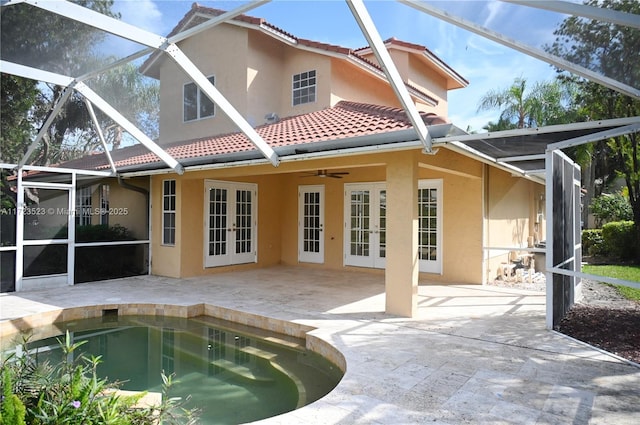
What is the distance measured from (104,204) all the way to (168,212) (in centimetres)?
165

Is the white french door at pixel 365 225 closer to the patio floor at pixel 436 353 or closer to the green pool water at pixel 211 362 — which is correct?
the patio floor at pixel 436 353

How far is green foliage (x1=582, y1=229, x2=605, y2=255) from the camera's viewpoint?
17312 millimetres

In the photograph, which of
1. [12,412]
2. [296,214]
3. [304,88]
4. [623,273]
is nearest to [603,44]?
[12,412]

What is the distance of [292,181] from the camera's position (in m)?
13.6

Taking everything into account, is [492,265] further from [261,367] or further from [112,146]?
[112,146]

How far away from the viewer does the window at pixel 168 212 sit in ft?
37.4

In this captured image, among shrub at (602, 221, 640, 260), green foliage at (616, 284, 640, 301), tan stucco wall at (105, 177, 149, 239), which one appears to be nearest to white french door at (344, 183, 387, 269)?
green foliage at (616, 284, 640, 301)

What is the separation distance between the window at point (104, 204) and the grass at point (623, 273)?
42.6ft

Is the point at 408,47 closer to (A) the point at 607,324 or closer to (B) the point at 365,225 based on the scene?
(B) the point at 365,225

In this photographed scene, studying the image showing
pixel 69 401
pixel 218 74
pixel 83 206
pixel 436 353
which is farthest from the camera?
pixel 218 74

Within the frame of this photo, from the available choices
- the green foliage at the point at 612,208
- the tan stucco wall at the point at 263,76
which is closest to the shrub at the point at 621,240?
the green foliage at the point at 612,208

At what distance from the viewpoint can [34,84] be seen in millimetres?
7465

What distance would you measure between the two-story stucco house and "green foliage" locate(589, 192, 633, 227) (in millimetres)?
7872

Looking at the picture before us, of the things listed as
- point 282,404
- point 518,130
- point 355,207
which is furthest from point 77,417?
point 355,207
